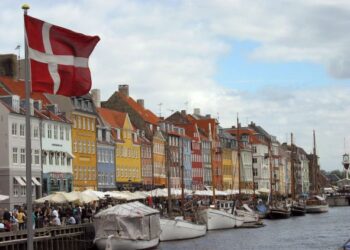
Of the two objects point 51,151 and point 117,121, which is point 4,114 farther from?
point 117,121

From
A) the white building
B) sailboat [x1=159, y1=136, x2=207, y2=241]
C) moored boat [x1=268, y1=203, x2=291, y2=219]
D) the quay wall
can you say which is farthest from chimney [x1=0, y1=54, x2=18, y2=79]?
the quay wall

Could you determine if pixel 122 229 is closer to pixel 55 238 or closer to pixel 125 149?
pixel 55 238

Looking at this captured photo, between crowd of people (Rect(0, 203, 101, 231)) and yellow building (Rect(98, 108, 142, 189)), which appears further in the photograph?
yellow building (Rect(98, 108, 142, 189))

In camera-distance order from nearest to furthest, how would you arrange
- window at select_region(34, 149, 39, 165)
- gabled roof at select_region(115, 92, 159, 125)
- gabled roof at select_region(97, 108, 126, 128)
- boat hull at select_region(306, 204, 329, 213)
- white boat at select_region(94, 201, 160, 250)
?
white boat at select_region(94, 201, 160, 250)
window at select_region(34, 149, 39, 165)
gabled roof at select_region(97, 108, 126, 128)
gabled roof at select_region(115, 92, 159, 125)
boat hull at select_region(306, 204, 329, 213)

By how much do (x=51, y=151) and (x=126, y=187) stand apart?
23.9 meters

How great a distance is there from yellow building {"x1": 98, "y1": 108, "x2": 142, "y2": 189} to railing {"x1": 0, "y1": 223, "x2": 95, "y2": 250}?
169 ft

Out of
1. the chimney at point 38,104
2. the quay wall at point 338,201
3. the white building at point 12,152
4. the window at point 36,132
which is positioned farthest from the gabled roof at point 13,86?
the quay wall at point 338,201

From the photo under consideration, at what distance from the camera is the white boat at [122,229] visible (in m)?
50.2

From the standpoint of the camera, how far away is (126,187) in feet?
346

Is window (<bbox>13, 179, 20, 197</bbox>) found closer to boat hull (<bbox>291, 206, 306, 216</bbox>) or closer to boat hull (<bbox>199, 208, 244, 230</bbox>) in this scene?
boat hull (<bbox>199, 208, 244, 230</bbox>)

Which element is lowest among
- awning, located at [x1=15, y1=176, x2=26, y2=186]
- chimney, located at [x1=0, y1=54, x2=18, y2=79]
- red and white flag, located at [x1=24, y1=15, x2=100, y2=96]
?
awning, located at [x1=15, y1=176, x2=26, y2=186]

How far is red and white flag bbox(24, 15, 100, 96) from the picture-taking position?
60.0 ft

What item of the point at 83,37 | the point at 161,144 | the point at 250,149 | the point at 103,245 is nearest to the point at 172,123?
the point at 161,144

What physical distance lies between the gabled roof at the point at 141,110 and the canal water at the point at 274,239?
41.6 m
